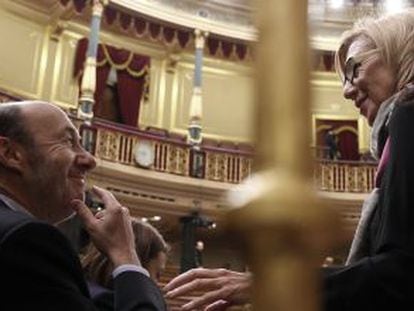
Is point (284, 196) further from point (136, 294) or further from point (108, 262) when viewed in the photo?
point (108, 262)

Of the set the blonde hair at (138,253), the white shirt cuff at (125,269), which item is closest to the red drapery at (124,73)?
the blonde hair at (138,253)

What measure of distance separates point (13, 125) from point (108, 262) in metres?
0.61

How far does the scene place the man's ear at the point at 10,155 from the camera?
191 centimetres

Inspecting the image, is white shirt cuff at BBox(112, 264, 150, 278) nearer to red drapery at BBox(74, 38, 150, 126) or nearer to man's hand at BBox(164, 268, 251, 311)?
man's hand at BBox(164, 268, 251, 311)

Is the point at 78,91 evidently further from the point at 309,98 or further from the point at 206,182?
the point at 309,98

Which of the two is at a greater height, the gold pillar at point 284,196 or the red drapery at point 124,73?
the red drapery at point 124,73

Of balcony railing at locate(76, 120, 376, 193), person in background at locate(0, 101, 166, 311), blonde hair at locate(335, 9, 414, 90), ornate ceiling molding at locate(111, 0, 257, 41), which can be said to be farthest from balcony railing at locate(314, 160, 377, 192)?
blonde hair at locate(335, 9, 414, 90)

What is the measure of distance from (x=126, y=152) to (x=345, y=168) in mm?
5121

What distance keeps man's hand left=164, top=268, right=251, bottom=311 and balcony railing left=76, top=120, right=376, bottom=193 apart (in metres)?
11.6

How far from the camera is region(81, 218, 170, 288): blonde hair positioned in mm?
2271

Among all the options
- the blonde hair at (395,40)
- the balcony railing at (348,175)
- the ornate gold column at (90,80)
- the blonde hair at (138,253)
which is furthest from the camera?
the balcony railing at (348,175)

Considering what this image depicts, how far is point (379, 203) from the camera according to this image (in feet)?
4.30

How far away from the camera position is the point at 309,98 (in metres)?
0.49

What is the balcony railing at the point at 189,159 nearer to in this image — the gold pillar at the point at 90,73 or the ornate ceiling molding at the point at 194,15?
the gold pillar at the point at 90,73
